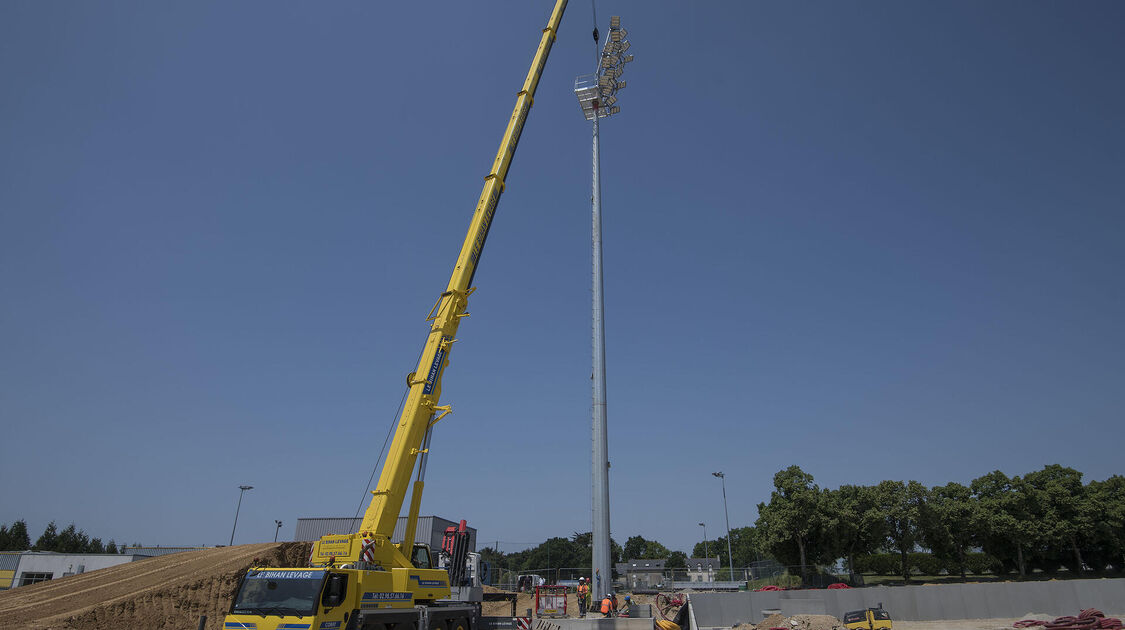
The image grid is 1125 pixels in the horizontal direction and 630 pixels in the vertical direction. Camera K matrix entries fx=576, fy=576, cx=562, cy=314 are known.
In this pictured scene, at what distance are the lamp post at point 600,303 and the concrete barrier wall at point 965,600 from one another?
25.2ft

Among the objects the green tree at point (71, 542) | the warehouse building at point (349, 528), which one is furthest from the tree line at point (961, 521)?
the green tree at point (71, 542)

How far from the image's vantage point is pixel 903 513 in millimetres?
42750

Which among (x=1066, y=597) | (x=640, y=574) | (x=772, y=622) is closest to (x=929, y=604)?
(x=1066, y=597)

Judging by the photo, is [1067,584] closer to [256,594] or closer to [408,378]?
[408,378]

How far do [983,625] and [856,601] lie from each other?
4464 mm

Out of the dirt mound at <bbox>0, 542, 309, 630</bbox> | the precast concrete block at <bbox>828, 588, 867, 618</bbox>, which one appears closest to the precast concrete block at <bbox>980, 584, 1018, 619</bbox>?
the precast concrete block at <bbox>828, 588, 867, 618</bbox>

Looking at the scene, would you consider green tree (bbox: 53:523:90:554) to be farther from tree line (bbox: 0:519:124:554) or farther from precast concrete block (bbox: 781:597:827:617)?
precast concrete block (bbox: 781:597:827:617)

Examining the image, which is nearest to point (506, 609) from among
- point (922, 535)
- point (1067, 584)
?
point (1067, 584)

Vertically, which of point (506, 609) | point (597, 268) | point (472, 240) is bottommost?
point (506, 609)

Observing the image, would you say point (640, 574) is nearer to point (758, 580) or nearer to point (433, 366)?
point (758, 580)

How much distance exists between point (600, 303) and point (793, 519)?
2836 centimetres

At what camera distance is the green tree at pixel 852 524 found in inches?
1632

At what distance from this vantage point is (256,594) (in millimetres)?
10984

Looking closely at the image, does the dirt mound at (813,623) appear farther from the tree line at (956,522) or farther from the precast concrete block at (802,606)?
the tree line at (956,522)
